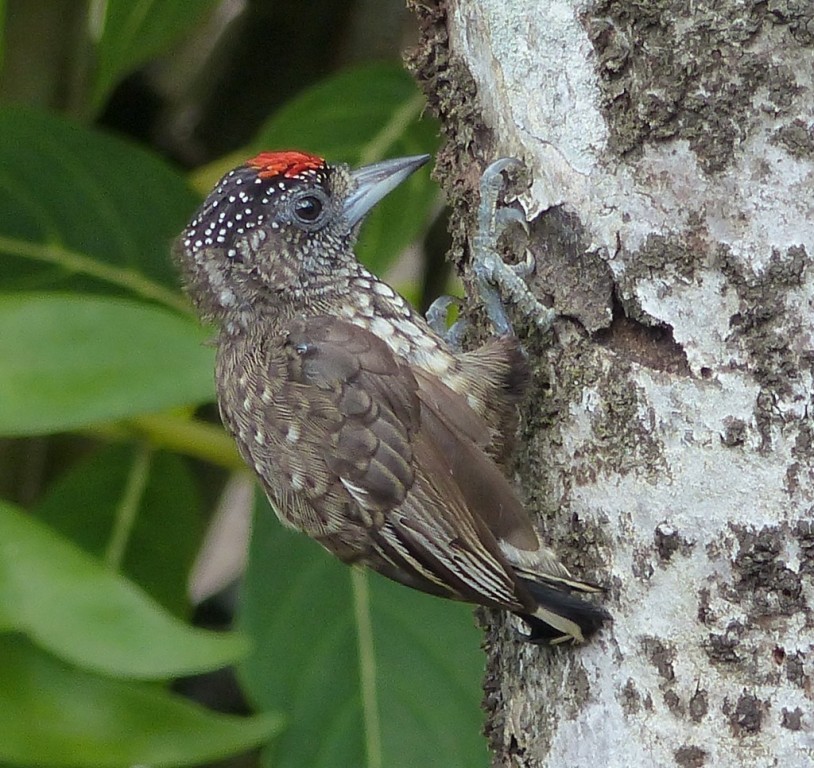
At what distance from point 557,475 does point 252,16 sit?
2.21m

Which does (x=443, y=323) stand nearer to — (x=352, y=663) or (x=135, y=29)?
(x=352, y=663)

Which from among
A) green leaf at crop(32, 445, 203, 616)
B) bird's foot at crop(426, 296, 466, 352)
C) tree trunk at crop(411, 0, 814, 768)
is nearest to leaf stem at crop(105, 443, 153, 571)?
green leaf at crop(32, 445, 203, 616)

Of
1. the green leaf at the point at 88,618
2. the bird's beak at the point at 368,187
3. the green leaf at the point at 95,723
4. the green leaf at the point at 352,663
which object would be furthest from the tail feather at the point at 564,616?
the bird's beak at the point at 368,187

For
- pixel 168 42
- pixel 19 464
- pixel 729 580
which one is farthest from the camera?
pixel 19 464

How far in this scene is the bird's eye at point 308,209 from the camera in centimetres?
263

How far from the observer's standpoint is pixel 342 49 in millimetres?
3725

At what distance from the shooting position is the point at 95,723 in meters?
2.50

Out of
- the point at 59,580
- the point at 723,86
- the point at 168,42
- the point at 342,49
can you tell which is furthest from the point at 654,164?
the point at 342,49

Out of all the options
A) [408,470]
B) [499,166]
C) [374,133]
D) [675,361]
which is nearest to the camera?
[675,361]

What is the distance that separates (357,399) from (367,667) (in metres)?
0.86

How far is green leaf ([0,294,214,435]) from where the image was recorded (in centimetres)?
235

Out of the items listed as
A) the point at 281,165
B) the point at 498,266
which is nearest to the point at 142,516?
the point at 281,165

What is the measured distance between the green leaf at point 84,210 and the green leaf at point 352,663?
678mm

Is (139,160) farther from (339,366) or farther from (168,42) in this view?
(339,366)
